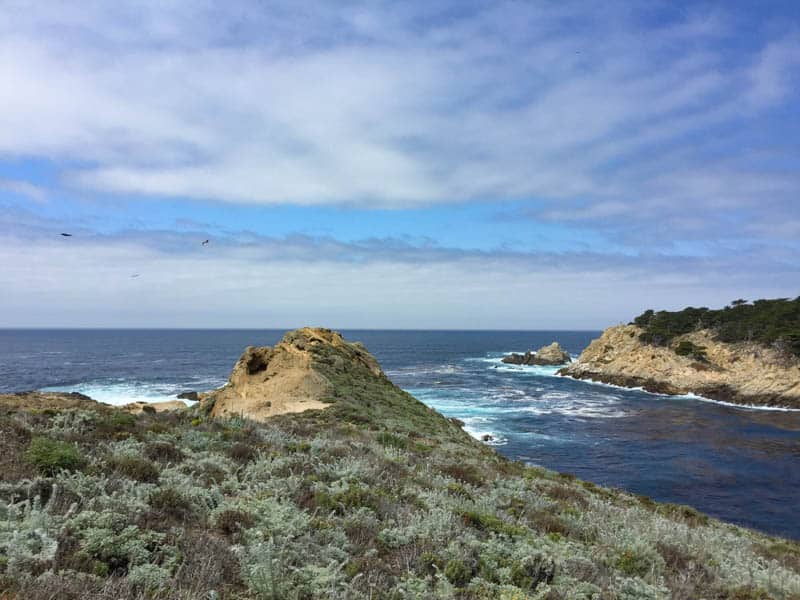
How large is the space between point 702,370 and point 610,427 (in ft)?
109

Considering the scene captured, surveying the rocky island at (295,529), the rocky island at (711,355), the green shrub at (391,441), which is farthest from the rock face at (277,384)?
the rocky island at (711,355)

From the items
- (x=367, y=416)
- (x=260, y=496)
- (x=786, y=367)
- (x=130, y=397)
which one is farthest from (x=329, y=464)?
(x=786, y=367)

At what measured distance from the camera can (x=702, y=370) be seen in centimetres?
7112

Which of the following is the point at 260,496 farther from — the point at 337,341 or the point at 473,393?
the point at 473,393

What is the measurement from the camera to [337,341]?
3731 cm

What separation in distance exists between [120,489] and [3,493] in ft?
4.41

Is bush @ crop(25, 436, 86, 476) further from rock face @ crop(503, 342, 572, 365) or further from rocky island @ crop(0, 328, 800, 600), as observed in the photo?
rock face @ crop(503, 342, 572, 365)

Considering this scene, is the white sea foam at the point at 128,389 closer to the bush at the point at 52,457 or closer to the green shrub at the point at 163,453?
the green shrub at the point at 163,453

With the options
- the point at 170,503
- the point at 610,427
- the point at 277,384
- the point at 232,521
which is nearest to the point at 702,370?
the point at 610,427

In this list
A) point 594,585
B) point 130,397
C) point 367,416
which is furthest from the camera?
point 130,397

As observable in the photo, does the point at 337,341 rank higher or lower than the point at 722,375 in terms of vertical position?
higher

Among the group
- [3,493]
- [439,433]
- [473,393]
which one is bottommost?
[473,393]

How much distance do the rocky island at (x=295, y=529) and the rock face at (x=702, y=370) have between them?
60300 millimetres

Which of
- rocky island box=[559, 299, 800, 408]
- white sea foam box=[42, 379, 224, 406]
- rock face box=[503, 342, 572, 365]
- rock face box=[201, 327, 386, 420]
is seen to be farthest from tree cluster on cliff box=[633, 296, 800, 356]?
white sea foam box=[42, 379, 224, 406]
